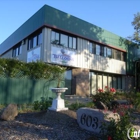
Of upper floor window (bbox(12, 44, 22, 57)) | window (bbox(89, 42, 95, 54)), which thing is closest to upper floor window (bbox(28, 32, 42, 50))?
upper floor window (bbox(12, 44, 22, 57))

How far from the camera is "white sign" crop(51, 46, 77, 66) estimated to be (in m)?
15.7

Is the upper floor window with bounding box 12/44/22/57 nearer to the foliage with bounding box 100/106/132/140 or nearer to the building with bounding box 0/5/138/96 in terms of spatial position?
the building with bounding box 0/5/138/96

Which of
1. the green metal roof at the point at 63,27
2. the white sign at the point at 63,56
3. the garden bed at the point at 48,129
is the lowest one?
the garden bed at the point at 48,129

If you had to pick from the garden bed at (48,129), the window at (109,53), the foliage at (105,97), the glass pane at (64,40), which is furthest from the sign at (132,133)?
the window at (109,53)

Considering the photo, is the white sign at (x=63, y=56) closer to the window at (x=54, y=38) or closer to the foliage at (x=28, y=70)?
the window at (x=54, y=38)

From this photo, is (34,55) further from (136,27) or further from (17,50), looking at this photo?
(136,27)

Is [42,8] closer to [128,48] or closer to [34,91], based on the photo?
[34,91]

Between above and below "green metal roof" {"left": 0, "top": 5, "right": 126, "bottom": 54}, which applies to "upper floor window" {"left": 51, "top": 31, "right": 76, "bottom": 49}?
below

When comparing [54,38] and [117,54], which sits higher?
[54,38]

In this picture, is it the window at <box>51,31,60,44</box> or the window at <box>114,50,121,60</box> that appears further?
the window at <box>114,50,121,60</box>

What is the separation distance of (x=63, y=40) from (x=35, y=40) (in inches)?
110

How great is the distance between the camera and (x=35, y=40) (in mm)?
17484

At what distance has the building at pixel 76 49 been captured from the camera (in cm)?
1571

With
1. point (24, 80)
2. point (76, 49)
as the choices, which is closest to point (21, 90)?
point (24, 80)
